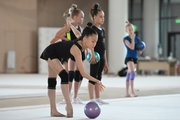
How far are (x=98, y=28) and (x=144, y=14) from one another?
1822cm

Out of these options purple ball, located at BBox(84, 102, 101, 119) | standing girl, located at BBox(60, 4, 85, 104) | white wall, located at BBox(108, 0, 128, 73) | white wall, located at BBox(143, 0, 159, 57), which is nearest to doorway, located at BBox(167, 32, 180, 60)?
white wall, located at BBox(143, 0, 159, 57)

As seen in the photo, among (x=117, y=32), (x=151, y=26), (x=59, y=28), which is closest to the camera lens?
(x=117, y=32)

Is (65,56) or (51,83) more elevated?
(65,56)

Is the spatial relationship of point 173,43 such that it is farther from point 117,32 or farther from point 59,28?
point 59,28

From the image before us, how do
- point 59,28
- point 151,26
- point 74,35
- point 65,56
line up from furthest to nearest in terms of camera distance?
point 151,26, point 59,28, point 74,35, point 65,56

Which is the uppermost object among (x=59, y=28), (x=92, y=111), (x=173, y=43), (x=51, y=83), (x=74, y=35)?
(x=59, y=28)

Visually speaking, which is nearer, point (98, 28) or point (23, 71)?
point (98, 28)

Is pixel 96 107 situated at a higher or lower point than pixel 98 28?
lower

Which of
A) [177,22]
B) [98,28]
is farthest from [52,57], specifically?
[177,22]

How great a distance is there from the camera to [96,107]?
14.4ft

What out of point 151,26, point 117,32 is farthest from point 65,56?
point 151,26

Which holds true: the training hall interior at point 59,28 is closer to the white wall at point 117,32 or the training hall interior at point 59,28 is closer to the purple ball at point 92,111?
the white wall at point 117,32

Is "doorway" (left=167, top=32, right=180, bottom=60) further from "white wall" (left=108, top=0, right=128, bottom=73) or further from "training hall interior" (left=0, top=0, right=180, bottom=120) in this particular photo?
"white wall" (left=108, top=0, right=128, bottom=73)

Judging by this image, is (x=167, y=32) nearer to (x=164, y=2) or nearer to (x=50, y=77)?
(x=164, y=2)
